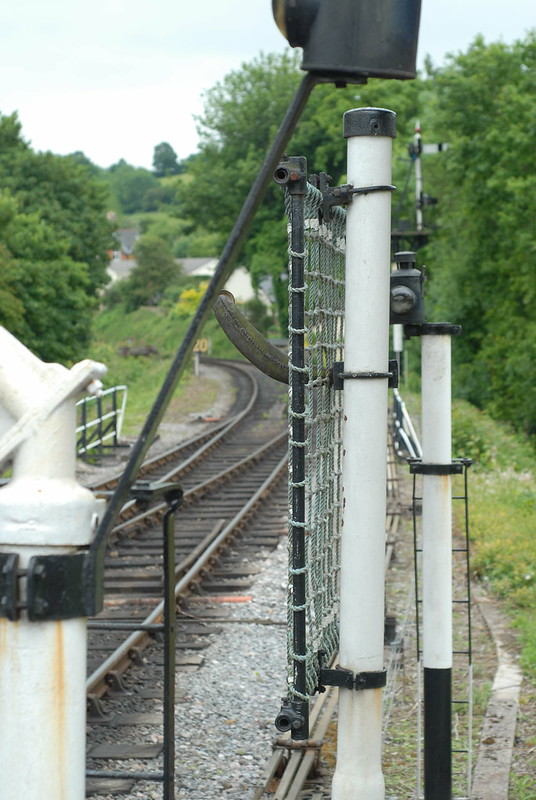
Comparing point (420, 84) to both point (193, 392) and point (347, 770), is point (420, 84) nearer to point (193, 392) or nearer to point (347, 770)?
point (193, 392)

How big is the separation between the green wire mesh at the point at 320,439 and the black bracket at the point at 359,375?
70 mm

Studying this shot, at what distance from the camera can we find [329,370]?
3104 millimetres

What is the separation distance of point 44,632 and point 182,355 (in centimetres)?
54

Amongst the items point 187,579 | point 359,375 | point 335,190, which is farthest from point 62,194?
point 359,375

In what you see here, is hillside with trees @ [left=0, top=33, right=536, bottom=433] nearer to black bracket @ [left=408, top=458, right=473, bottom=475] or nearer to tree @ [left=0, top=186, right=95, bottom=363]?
tree @ [left=0, top=186, right=95, bottom=363]

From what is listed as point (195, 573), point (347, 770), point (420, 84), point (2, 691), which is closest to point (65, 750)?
point (2, 691)

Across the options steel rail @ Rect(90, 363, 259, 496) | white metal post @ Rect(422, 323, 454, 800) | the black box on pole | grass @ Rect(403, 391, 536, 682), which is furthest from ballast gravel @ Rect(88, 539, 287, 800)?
the black box on pole

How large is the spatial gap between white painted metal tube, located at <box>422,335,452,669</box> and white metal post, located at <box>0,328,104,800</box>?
2.35 metres

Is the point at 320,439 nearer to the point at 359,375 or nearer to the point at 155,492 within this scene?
the point at 359,375

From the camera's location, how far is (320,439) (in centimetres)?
314

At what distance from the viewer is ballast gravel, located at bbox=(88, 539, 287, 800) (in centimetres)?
511

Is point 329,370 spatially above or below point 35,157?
below

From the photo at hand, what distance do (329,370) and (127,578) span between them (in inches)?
269

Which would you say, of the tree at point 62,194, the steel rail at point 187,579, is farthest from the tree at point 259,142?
the steel rail at point 187,579
